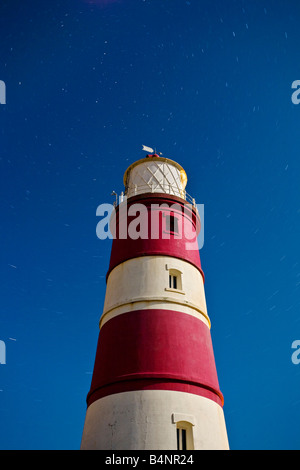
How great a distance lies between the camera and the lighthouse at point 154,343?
9.95 meters

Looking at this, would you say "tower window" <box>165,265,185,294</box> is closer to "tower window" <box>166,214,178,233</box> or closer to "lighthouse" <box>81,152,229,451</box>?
"lighthouse" <box>81,152,229,451</box>

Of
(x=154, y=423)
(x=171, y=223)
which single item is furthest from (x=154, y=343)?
(x=171, y=223)

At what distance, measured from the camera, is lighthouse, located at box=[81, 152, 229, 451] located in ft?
32.6

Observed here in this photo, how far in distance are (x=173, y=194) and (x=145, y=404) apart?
948 centimetres

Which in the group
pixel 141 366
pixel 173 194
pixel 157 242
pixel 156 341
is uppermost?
pixel 173 194

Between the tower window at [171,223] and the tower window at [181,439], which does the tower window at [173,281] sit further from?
the tower window at [181,439]

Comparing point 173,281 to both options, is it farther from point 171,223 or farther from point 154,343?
point 171,223

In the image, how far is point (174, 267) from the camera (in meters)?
13.4
